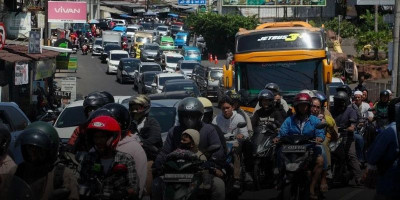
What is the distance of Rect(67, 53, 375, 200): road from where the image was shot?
1432cm

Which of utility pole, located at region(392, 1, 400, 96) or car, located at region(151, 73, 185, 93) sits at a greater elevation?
utility pole, located at region(392, 1, 400, 96)

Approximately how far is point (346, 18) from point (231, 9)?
10603 millimetres

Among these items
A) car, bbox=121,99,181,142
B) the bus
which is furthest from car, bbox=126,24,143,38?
car, bbox=121,99,181,142

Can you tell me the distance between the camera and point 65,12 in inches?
1756

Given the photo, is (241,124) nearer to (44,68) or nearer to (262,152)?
(262,152)

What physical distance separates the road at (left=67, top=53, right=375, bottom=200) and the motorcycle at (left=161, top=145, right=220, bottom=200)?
5433 mm

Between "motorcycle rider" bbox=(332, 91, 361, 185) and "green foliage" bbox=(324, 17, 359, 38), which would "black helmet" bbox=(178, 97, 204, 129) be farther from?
"green foliage" bbox=(324, 17, 359, 38)

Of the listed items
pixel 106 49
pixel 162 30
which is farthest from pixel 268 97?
pixel 162 30

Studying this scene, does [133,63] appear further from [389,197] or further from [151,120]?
[389,197]

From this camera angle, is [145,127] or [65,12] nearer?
[145,127]

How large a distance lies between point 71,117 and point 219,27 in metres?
52.8

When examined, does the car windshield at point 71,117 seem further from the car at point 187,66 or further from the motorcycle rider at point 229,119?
the car at point 187,66

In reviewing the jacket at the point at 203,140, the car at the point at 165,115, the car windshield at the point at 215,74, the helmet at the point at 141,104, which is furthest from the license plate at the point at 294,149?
the car windshield at the point at 215,74

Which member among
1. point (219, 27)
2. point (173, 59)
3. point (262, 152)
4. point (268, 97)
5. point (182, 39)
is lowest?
point (173, 59)
